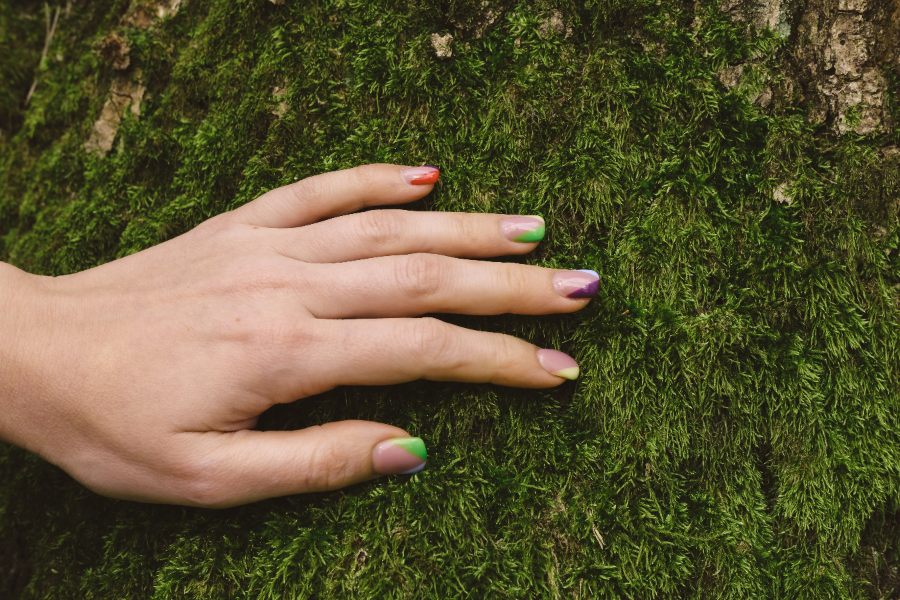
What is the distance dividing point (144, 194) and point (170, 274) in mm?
550

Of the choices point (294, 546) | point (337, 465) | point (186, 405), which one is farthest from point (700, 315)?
point (186, 405)

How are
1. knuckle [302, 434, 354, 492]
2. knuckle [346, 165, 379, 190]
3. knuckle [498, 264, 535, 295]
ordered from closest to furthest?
1. knuckle [302, 434, 354, 492]
2. knuckle [498, 264, 535, 295]
3. knuckle [346, 165, 379, 190]

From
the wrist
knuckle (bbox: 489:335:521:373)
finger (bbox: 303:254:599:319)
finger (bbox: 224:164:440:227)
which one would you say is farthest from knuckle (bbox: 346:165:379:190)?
the wrist

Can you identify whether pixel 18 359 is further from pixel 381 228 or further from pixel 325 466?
pixel 381 228

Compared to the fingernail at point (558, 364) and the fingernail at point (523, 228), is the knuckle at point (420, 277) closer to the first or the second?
the fingernail at point (523, 228)

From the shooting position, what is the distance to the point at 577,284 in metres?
1.81

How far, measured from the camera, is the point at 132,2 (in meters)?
2.43

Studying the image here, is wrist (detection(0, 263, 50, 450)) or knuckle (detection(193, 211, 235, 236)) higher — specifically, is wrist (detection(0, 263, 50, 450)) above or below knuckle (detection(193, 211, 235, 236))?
below

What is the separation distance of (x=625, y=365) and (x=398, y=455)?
789mm

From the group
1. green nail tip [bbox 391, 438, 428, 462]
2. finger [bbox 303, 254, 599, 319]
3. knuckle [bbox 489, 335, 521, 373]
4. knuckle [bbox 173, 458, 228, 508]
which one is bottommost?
knuckle [bbox 173, 458, 228, 508]

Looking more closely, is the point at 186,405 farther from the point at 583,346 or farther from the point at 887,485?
the point at 887,485

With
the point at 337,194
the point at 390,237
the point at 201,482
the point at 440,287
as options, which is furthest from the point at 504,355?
the point at 201,482

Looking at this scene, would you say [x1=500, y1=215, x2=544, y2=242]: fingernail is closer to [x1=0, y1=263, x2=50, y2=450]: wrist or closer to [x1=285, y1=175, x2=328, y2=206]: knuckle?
[x1=285, y1=175, x2=328, y2=206]: knuckle

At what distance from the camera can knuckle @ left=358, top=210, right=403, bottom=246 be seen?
1.92m
